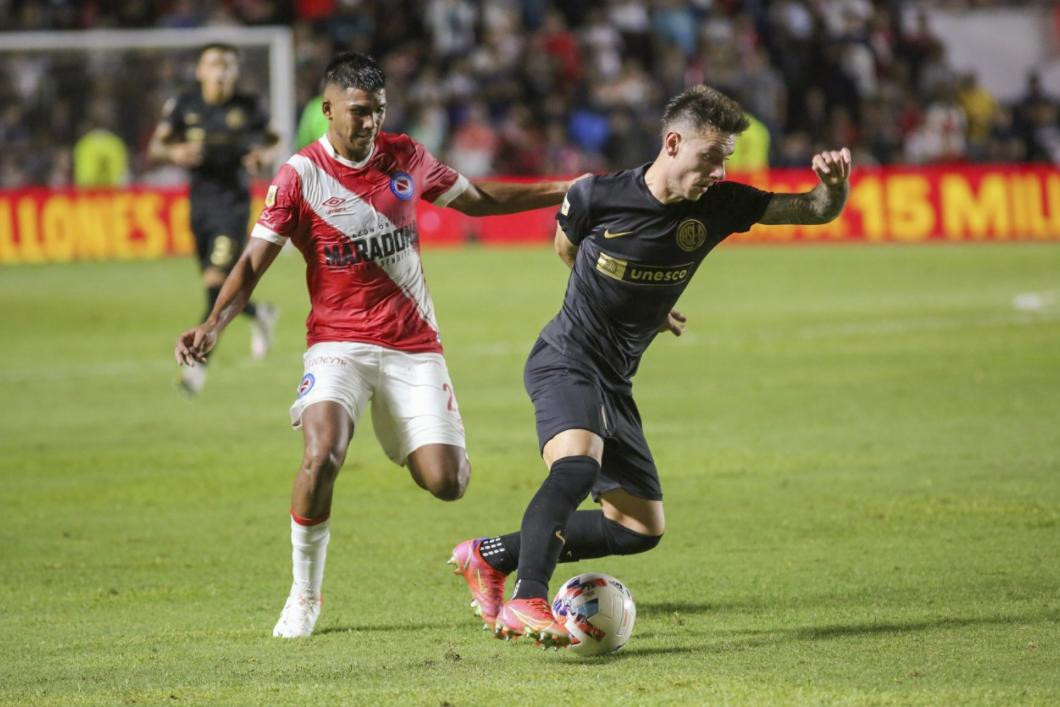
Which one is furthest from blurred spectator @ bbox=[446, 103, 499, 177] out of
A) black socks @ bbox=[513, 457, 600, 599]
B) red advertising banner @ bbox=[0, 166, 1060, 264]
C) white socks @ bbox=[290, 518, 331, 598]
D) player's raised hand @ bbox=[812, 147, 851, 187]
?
black socks @ bbox=[513, 457, 600, 599]

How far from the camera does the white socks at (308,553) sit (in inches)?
267

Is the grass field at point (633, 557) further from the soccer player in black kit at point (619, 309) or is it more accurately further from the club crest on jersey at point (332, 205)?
the club crest on jersey at point (332, 205)

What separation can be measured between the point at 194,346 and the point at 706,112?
211cm

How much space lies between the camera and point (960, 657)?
19.6 feet

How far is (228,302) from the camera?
21.9ft

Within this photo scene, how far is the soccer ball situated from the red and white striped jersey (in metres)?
1.44

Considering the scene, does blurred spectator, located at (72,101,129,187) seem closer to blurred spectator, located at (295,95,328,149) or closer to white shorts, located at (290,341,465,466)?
blurred spectator, located at (295,95,328,149)

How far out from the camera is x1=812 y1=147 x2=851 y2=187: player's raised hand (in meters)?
6.21

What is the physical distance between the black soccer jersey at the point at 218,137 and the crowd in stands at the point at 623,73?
45.2 feet

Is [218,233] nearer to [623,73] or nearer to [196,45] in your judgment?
[196,45]

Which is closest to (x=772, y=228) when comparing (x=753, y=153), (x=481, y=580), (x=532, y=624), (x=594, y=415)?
(x=753, y=153)

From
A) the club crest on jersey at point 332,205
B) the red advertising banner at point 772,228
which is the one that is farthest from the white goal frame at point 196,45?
the club crest on jersey at point 332,205

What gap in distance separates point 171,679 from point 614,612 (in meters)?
1.57

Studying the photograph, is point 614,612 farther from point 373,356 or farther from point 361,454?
point 361,454
